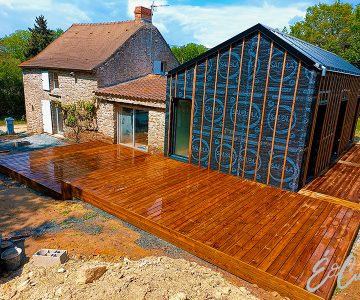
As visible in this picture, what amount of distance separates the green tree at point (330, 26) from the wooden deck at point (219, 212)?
1033 inches

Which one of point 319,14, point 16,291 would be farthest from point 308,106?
point 319,14

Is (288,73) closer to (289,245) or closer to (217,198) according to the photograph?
(217,198)

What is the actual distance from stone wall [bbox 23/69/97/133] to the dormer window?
13.4 ft

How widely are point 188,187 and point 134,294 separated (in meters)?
3.88

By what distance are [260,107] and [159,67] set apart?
990cm

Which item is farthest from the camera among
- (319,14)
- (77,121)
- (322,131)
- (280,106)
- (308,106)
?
(319,14)

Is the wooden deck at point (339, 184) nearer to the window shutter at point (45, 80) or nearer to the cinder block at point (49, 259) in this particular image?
the cinder block at point (49, 259)

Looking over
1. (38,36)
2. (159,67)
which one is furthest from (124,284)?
(38,36)

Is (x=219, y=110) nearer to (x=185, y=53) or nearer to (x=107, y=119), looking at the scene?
(x=107, y=119)

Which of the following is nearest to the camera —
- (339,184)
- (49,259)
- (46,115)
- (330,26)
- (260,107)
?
(49,259)

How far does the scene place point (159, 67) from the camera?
16.1 m

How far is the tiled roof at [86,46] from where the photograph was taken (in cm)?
1381

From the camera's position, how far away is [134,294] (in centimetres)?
375

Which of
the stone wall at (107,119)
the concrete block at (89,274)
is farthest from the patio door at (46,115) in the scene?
the concrete block at (89,274)
